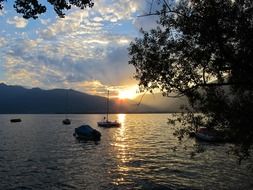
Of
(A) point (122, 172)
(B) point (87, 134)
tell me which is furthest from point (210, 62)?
(B) point (87, 134)

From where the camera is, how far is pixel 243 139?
2033cm

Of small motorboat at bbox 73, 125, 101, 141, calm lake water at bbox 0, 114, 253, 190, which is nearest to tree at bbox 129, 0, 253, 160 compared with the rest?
calm lake water at bbox 0, 114, 253, 190

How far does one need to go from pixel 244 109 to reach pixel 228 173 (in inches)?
1055

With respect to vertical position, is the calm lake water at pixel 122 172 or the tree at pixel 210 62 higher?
the tree at pixel 210 62

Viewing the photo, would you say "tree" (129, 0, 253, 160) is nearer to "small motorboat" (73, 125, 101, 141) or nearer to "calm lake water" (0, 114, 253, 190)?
"calm lake water" (0, 114, 253, 190)

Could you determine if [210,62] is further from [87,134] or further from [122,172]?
[87,134]

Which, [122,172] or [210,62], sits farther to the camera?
[122,172]

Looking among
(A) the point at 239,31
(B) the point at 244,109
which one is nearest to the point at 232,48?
(A) the point at 239,31

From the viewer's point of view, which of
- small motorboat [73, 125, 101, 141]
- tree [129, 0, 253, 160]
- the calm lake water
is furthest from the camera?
small motorboat [73, 125, 101, 141]

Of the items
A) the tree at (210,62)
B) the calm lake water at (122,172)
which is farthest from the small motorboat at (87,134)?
the tree at (210,62)

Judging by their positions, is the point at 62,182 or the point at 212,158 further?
the point at 212,158

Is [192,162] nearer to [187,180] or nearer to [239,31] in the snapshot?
[187,180]

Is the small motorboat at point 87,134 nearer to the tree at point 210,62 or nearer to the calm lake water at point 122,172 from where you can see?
the calm lake water at point 122,172

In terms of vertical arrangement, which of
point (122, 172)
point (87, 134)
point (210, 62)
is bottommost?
point (122, 172)
